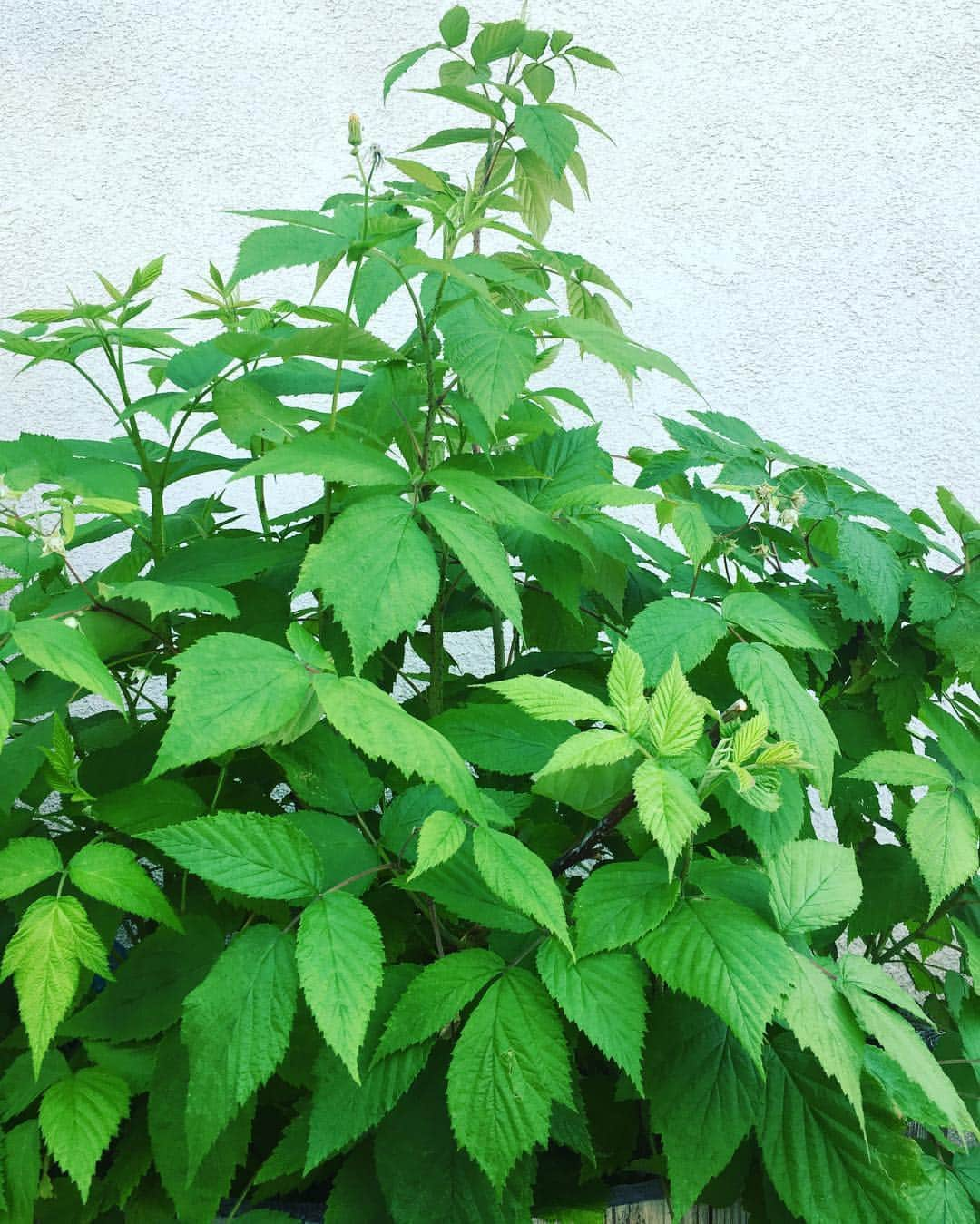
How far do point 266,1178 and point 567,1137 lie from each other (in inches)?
6.1

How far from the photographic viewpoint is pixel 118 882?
50 cm

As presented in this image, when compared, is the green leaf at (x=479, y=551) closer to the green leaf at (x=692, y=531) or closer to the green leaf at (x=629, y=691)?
the green leaf at (x=629, y=691)

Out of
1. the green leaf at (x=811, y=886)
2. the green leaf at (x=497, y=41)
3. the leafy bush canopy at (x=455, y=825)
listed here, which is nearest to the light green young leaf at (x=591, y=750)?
the leafy bush canopy at (x=455, y=825)

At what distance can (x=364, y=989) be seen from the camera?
0.43 m

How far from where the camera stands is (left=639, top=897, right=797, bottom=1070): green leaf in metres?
0.44

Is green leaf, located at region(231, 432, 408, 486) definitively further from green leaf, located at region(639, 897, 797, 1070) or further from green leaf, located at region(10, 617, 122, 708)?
green leaf, located at region(639, 897, 797, 1070)

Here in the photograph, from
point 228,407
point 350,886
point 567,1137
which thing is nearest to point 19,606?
point 228,407

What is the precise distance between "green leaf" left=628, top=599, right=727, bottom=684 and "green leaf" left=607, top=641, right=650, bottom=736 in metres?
0.06

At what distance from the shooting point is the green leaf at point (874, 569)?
66 cm

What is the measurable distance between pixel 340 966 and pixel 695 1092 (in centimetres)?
21

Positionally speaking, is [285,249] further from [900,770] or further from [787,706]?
[900,770]

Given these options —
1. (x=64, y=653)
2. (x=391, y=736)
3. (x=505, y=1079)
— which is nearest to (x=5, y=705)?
(x=64, y=653)

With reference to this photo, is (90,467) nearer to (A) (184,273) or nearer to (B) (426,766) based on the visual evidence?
(B) (426,766)

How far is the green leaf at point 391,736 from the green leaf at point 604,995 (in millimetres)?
94
